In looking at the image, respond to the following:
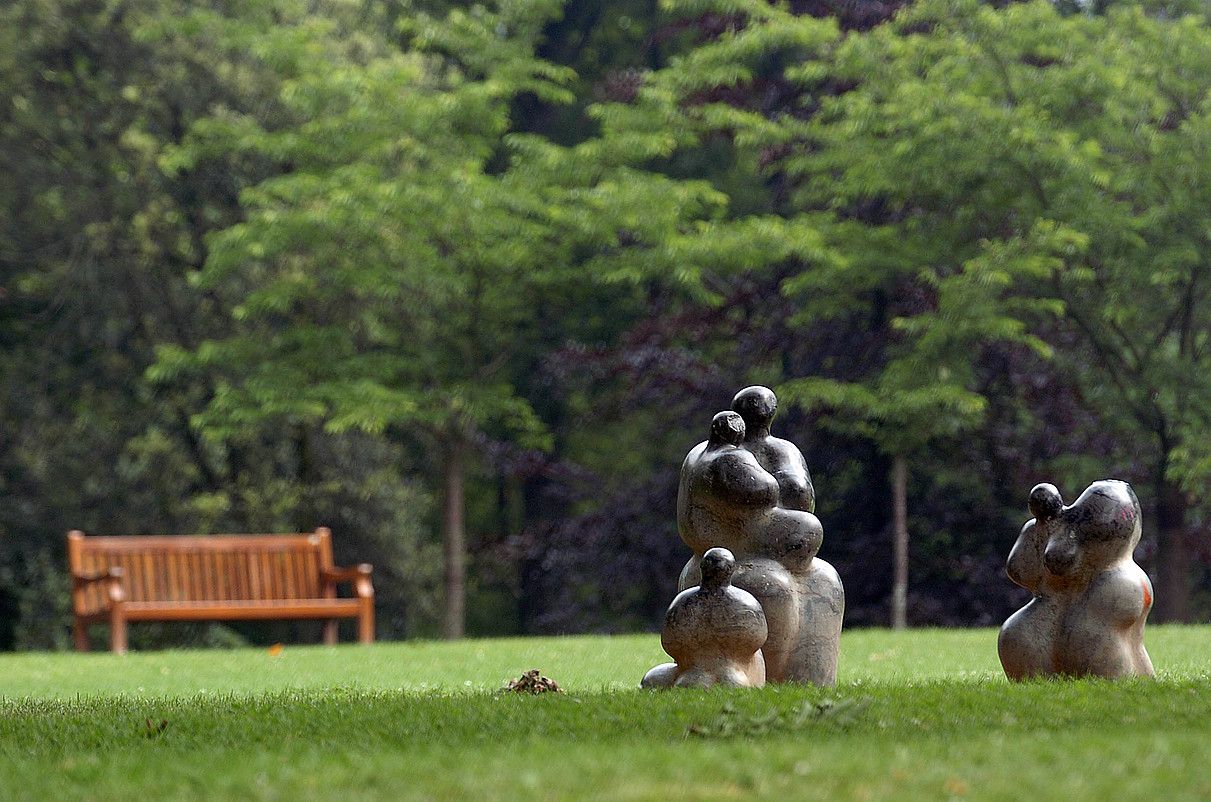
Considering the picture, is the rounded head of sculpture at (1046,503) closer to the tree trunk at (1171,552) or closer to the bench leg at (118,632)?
the bench leg at (118,632)

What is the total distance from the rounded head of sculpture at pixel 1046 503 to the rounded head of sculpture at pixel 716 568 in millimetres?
1530

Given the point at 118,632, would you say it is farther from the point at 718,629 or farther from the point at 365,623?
the point at 718,629

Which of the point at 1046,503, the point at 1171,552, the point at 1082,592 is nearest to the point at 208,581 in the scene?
the point at 1171,552

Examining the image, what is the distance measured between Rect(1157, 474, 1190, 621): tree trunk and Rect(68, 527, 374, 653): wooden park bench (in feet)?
29.7

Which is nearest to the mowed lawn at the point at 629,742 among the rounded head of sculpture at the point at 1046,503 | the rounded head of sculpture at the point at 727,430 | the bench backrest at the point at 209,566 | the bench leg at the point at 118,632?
the rounded head of sculpture at the point at 1046,503

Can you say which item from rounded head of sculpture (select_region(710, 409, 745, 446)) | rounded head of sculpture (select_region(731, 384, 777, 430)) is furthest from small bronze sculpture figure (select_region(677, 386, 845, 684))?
rounded head of sculpture (select_region(731, 384, 777, 430))

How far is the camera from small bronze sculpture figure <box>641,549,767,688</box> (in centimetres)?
761

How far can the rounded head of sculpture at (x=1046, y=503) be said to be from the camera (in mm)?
8109

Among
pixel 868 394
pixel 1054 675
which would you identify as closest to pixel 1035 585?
pixel 1054 675

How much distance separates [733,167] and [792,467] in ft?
63.3

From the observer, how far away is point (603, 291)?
75.2 ft

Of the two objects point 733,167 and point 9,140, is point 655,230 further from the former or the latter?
point 9,140

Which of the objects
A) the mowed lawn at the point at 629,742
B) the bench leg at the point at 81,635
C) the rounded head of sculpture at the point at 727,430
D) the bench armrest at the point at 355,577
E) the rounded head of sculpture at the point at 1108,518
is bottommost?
the bench leg at the point at 81,635

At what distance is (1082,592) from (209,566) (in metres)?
12.0
